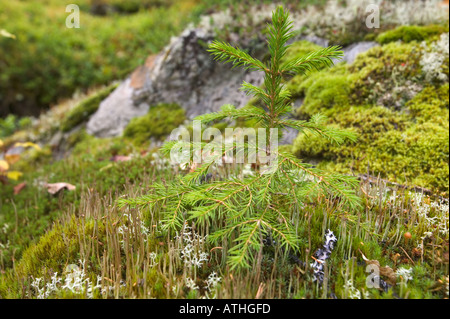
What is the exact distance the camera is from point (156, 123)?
23.7ft

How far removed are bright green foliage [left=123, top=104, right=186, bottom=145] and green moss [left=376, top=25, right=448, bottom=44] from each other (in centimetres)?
425

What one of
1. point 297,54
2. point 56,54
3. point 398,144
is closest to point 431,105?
point 398,144

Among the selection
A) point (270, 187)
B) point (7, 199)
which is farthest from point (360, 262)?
point (7, 199)

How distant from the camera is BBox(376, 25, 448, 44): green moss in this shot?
5770 millimetres

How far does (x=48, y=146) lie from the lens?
849cm

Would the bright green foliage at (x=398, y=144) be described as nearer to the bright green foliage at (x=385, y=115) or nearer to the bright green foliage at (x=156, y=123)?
the bright green foliage at (x=385, y=115)

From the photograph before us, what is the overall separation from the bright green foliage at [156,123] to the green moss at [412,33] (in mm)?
4254

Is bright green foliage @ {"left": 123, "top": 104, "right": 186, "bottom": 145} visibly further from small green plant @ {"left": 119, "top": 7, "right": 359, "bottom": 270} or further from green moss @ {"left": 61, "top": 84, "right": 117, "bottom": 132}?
small green plant @ {"left": 119, "top": 7, "right": 359, "bottom": 270}

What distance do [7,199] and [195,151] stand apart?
14.0 feet

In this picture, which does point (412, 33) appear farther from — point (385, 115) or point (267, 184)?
point (267, 184)

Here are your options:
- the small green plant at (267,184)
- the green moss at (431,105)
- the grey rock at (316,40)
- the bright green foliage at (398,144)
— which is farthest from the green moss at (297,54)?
the small green plant at (267,184)

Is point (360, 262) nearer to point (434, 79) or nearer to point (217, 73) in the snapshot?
point (434, 79)

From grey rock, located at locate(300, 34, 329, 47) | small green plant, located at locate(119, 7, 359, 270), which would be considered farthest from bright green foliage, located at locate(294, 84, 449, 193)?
grey rock, located at locate(300, 34, 329, 47)

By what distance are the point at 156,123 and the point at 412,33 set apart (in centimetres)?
521
